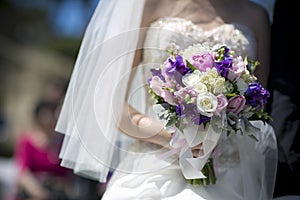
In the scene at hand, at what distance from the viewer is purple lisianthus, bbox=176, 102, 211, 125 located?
295 centimetres

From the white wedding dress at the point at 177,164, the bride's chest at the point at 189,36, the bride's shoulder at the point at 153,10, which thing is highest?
the bride's shoulder at the point at 153,10

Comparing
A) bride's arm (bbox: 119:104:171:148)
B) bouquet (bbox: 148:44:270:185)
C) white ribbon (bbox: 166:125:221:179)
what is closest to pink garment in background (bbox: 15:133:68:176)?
bride's arm (bbox: 119:104:171:148)

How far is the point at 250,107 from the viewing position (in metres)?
3.01

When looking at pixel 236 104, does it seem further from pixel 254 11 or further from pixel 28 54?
pixel 28 54

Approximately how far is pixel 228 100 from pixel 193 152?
36 centimetres

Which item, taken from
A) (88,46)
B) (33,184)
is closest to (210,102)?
(88,46)

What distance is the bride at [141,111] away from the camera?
10.9ft

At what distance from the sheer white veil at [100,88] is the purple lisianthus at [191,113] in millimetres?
517

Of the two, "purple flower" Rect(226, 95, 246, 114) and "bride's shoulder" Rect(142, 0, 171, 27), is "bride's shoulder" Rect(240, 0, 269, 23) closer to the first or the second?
"bride's shoulder" Rect(142, 0, 171, 27)

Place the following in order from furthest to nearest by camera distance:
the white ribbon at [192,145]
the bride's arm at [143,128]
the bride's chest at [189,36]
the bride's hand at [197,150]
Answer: the bride's chest at [189,36] → the bride's arm at [143,128] → the bride's hand at [197,150] → the white ribbon at [192,145]

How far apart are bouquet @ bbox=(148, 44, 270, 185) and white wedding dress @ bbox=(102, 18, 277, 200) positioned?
0.24m

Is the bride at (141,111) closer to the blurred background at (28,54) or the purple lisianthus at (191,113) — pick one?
the purple lisianthus at (191,113)

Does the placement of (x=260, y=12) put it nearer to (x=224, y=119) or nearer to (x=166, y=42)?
(x=166, y=42)

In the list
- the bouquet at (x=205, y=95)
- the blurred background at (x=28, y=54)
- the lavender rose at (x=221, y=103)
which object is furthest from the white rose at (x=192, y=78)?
the blurred background at (x=28, y=54)
